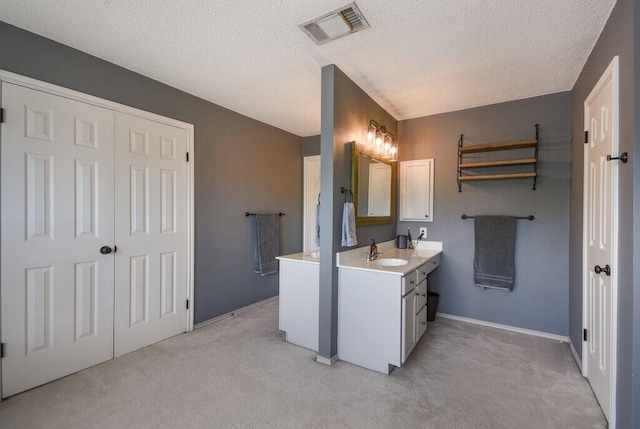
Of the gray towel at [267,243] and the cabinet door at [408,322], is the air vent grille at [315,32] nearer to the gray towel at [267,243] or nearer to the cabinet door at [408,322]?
the cabinet door at [408,322]

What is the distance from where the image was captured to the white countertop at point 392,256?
230 centimetres

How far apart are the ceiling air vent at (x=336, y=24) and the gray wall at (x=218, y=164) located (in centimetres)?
162

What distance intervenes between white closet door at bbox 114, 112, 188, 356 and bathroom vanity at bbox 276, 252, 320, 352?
1.04 meters

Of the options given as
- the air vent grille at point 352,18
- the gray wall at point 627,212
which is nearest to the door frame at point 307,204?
the air vent grille at point 352,18

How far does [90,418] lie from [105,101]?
2.21m

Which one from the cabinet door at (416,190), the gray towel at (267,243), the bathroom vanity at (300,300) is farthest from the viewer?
the gray towel at (267,243)

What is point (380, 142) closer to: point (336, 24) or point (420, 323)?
point (336, 24)

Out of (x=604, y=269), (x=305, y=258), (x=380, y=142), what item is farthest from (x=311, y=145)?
(x=604, y=269)

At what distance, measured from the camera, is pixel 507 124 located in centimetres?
308

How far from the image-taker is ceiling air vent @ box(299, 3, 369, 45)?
5.65 ft

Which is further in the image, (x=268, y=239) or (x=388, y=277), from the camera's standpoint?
(x=268, y=239)

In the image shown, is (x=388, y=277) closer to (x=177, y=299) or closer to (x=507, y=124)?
(x=177, y=299)

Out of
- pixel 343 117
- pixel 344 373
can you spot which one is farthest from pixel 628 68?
pixel 344 373

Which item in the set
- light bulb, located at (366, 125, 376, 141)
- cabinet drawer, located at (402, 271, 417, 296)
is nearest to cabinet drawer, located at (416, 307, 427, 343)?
cabinet drawer, located at (402, 271, 417, 296)
